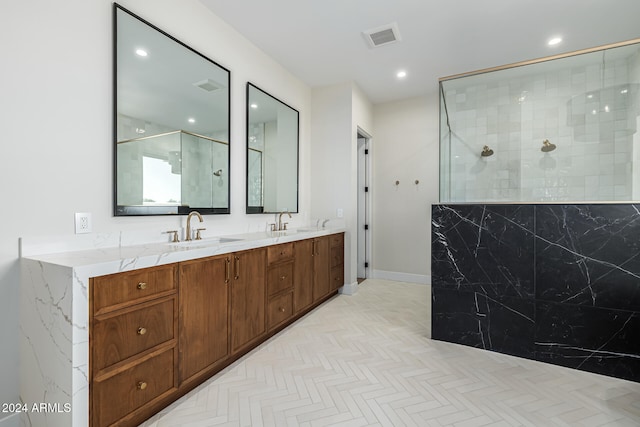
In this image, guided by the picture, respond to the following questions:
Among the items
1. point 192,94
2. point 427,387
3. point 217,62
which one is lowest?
point 427,387

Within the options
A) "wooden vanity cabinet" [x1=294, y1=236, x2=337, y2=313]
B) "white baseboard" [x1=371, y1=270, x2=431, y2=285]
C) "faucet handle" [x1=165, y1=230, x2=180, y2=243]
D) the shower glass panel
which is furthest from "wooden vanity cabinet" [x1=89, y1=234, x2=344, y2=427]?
"white baseboard" [x1=371, y1=270, x2=431, y2=285]

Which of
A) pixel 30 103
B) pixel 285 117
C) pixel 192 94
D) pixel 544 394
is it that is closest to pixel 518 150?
pixel 544 394

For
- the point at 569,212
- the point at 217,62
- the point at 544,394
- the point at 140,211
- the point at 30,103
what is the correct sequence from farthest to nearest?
1. the point at 217,62
2. the point at 569,212
3. the point at 140,211
4. the point at 544,394
5. the point at 30,103

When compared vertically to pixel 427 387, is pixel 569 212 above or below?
above

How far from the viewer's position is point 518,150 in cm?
250

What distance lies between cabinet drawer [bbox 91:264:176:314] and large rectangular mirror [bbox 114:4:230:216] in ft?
2.05

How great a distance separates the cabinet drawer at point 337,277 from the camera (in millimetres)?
3877

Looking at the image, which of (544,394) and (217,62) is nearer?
(544,394)

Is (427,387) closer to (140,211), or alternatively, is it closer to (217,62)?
(140,211)

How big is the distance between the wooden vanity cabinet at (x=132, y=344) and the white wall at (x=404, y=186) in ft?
12.6

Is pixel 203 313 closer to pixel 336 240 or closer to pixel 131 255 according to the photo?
pixel 131 255

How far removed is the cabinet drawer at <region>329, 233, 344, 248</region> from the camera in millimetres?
3834

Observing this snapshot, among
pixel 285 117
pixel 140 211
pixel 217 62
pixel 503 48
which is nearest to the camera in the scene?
pixel 140 211

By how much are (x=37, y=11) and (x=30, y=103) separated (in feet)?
1.66
